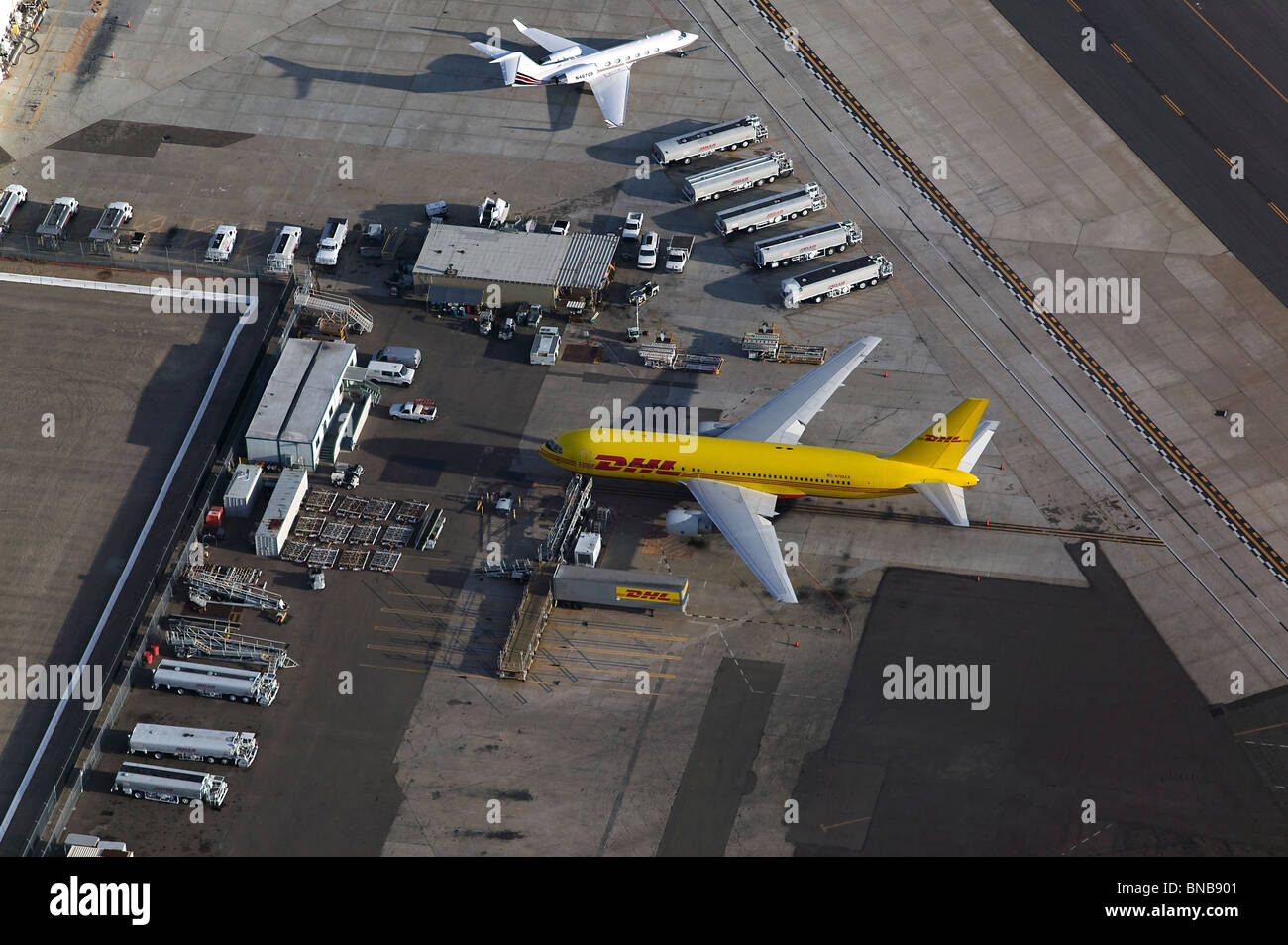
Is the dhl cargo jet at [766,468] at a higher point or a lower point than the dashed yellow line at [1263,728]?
higher

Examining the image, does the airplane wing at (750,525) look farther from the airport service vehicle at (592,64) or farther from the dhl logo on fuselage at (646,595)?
the airport service vehicle at (592,64)

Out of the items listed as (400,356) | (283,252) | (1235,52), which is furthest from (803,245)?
(1235,52)

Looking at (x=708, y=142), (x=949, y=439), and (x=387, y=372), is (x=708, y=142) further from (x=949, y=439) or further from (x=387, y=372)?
(x=949, y=439)

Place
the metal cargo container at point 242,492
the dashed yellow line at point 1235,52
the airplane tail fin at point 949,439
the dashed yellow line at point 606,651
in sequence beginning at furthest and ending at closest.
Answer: the dashed yellow line at point 1235,52 → the metal cargo container at point 242,492 → the airplane tail fin at point 949,439 → the dashed yellow line at point 606,651

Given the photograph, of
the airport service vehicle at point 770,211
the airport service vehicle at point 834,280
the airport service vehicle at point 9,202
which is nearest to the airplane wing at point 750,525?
the airport service vehicle at point 834,280

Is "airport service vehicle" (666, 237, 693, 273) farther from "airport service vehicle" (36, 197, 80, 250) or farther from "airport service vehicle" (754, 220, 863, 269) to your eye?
"airport service vehicle" (36, 197, 80, 250)
